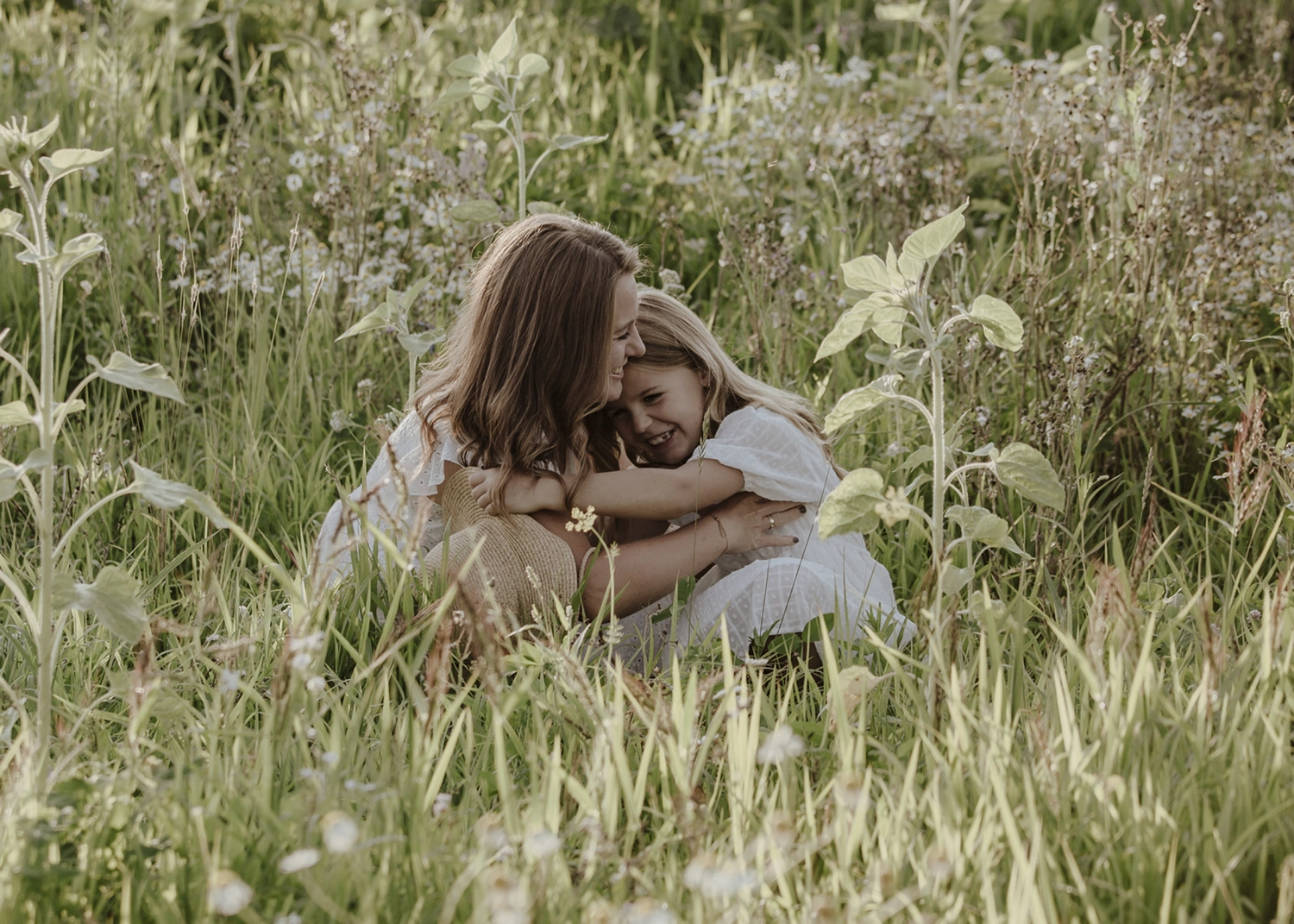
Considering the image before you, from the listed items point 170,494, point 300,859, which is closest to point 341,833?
point 300,859

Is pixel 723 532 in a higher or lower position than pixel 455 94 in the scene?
lower

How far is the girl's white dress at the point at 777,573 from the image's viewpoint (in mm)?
2760

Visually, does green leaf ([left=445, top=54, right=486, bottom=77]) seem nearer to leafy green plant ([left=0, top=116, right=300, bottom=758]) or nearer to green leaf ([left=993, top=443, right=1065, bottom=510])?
leafy green plant ([left=0, top=116, right=300, bottom=758])

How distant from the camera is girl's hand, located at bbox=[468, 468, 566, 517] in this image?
2.84 m

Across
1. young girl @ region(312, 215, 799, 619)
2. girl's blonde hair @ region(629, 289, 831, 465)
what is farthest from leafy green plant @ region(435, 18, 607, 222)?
girl's blonde hair @ region(629, 289, 831, 465)

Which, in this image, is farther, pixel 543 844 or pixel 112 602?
pixel 112 602

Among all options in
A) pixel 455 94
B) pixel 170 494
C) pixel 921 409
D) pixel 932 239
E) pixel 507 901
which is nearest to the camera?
pixel 507 901

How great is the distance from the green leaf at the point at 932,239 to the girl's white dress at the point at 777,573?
2.37 feet

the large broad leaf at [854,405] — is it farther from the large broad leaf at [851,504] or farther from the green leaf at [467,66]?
the green leaf at [467,66]

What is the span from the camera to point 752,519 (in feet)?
9.73

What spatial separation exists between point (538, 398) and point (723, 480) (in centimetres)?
44

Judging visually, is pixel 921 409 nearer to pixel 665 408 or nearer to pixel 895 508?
pixel 895 508

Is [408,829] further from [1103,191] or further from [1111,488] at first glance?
[1103,191]

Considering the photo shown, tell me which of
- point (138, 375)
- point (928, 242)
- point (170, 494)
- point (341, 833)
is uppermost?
point (928, 242)
